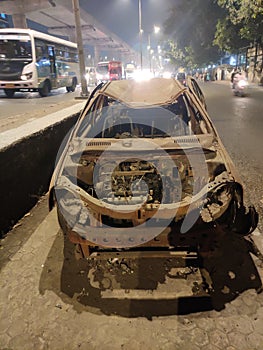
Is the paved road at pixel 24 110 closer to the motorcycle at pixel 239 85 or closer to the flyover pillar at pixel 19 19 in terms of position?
the motorcycle at pixel 239 85

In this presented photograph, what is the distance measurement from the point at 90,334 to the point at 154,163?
69.9 inches

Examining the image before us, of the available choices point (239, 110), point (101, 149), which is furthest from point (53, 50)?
point (101, 149)

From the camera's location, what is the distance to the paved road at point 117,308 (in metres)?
2.22

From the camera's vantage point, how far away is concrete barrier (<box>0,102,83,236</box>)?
12.0 feet

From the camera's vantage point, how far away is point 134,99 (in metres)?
4.32

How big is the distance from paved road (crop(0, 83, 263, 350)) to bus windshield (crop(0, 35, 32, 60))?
14.3m

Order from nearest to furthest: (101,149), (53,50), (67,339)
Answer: (67,339) < (101,149) < (53,50)

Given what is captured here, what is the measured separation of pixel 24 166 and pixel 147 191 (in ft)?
6.46

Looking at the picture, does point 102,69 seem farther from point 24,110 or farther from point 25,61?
point 24,110

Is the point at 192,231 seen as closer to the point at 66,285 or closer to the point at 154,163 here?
the point at 154,163

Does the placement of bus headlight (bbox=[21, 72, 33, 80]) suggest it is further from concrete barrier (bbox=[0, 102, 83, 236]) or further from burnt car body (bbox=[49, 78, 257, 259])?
burnt car body (bbox=[49, 78, 257, 259])

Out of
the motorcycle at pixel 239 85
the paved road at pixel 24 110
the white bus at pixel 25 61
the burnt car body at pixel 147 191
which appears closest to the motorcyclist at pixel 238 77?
the motorcycle at pixel 239 85

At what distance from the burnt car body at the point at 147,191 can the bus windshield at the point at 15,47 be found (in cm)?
1298

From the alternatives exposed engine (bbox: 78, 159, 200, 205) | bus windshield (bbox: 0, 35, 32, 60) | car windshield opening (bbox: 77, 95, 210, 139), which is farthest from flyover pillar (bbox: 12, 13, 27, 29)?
exposed engine (bbox: 78, 159, 200, 205)
